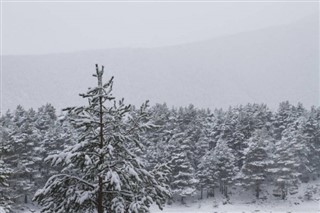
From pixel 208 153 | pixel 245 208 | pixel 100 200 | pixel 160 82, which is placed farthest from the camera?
pixel 160 82

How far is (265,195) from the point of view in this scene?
Result: 55781 mm

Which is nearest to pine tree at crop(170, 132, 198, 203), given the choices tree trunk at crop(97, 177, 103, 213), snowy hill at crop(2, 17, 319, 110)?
tree trunk at crop(97, 177, 103, 213)

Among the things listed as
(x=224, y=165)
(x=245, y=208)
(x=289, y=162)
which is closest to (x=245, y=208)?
(x=245, y=208)

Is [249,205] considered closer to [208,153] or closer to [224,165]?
[224,165]

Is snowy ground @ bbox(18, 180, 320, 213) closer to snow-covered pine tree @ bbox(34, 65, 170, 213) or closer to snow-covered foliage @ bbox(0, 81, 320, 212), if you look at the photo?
snow-covered foliage @ bbox(0, 81, 320, 212)

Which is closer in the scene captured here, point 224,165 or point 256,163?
point 256,163

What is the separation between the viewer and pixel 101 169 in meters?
8.73

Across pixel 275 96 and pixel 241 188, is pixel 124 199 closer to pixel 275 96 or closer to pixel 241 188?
pixel 241 188

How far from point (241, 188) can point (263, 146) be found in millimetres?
8248

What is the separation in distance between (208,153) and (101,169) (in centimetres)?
5051

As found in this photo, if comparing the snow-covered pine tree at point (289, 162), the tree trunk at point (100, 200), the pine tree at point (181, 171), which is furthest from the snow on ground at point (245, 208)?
the tree trunk at point (100, 200)

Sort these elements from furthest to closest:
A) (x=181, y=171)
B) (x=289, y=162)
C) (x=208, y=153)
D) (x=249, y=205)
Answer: (x=208, y=153) → (x=181, y=171) → (x=289, y=162) → (x=249, y=205)

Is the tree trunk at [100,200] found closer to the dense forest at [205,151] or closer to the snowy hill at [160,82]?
the dense forest at [205,151]

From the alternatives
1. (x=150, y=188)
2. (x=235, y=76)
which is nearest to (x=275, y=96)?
(x=235, y=76)
